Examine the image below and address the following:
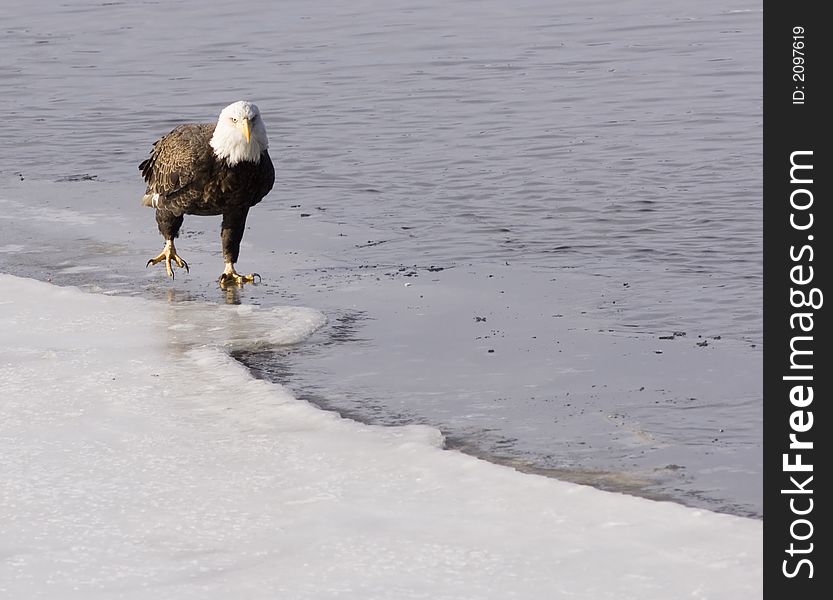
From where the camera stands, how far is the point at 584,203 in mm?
9844

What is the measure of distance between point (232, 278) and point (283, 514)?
3557mm

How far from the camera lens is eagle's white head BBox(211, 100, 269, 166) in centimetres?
779

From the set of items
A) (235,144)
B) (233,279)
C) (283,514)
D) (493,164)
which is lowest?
(283,514)

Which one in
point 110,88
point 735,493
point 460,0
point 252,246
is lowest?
point 735,493

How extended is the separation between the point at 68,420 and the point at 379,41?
13.4m

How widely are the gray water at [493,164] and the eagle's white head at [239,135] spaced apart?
76cm

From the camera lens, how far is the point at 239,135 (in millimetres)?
7875

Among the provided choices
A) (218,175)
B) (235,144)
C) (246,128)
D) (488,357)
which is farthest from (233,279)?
(488,357)

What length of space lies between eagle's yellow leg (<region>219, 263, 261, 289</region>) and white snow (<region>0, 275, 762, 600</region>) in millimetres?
1864

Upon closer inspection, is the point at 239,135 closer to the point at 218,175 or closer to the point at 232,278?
the point at 218,175

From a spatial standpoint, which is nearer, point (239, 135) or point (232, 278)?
point (239, 135)

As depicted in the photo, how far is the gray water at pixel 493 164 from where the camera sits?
5.88m

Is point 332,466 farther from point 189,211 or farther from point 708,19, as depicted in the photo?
point 708,19
